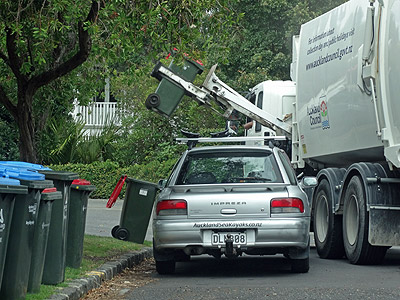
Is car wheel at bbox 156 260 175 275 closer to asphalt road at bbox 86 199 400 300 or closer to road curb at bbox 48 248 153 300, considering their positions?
asphalt road at bbox 86 199 400 300

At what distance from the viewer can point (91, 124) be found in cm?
3453

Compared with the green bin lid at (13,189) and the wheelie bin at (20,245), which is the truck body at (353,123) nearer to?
the wheelie bin at (20,245)

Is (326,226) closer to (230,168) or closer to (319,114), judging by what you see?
(319,114)

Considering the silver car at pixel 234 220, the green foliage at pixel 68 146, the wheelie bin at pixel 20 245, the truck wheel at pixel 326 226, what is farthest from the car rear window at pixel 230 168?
the green foliage at pixel 68 146

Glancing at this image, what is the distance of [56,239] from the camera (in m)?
8.66

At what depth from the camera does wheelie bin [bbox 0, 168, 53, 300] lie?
7.17m

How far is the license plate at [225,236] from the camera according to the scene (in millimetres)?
10008

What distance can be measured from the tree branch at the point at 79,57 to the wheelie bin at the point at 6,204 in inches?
204

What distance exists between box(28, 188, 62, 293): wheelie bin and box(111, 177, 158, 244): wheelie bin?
543 cm

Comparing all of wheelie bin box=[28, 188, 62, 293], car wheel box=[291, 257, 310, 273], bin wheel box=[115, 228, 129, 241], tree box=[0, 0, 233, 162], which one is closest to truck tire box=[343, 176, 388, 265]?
car wheel box=[291, 257, 310, 273]

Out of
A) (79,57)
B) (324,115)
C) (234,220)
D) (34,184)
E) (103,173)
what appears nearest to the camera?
(34,184)

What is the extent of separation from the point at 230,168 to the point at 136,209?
2.90 metres

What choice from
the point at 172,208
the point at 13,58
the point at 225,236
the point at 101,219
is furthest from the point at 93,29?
the point at 101,219

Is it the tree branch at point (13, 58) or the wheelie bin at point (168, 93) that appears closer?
the tree branch at point (13, 58)
